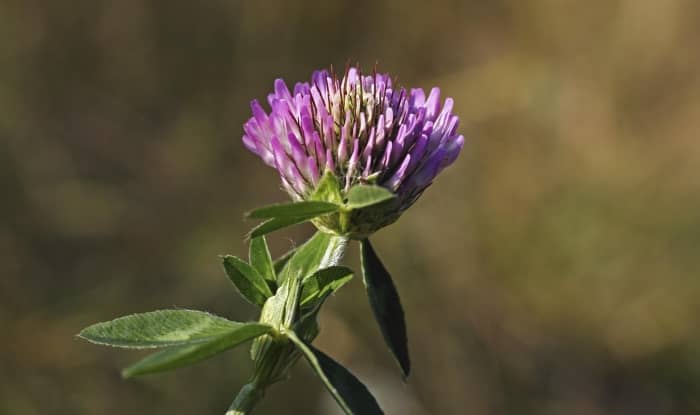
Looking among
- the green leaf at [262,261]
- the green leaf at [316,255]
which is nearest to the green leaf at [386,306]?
the green leaf at [316,255]

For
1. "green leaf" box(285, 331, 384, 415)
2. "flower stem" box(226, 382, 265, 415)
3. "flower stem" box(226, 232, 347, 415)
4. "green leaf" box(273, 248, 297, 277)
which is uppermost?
"green leaf" box(273, 248, 297, 277)

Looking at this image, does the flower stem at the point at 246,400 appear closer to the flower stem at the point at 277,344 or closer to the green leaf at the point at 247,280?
the flower stem at the point at 277,344

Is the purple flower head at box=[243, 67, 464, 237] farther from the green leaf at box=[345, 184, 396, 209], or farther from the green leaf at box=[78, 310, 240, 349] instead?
the green leaf at box=[78, 310, 240, 349]

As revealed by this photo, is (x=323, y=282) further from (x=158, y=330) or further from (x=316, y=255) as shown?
(x=158, y=330)

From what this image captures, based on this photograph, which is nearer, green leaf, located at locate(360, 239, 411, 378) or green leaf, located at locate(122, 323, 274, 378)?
green leaf, located at locate(122, 323, 274, 378)

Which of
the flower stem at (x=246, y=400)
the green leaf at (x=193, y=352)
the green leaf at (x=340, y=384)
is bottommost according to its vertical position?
the green leaf at (x=340, y=384)

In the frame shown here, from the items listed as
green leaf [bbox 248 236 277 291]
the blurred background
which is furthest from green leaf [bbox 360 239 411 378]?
the blurred background
